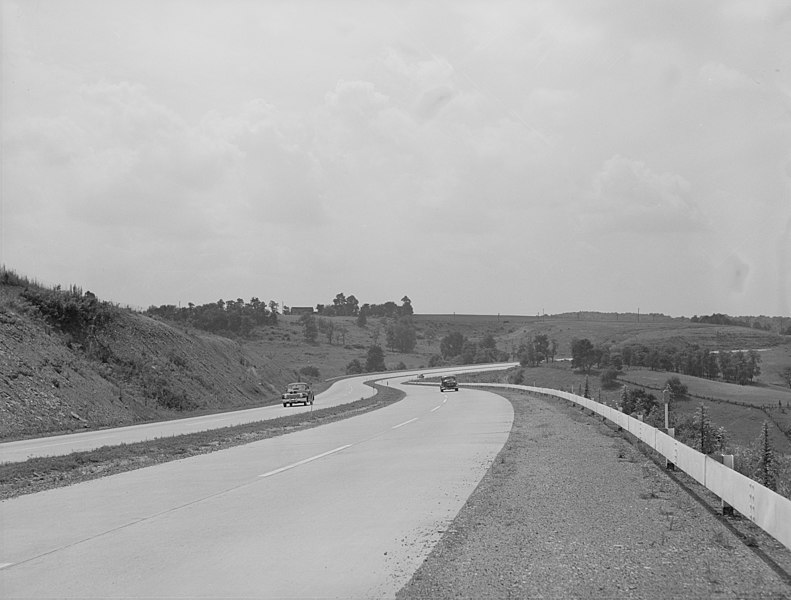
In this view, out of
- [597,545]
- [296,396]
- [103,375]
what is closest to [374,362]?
[296,396]

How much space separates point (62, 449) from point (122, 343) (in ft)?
82.8

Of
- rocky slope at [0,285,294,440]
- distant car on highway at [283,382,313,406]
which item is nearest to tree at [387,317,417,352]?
rocky slope at [0,285,294,440]

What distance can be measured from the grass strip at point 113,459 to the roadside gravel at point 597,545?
26.3 ft

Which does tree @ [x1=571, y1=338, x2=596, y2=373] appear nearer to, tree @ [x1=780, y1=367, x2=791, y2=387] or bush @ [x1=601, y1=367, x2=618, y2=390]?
bush @ [x1=601, y1=367, x2=618, y2=390]

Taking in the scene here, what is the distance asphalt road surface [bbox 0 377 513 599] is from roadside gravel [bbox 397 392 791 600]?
54 cm

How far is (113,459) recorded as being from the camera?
1842 centimetres

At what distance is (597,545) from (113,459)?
1319cm

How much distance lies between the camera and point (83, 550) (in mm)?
8641

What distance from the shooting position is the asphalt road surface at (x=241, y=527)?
7277 mm

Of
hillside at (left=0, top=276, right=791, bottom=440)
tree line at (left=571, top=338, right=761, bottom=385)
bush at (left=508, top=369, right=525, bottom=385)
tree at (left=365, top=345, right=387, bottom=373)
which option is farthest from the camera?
tree at (left=365, top=345, right=387, bottom=373)

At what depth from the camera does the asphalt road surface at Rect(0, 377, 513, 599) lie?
287 inches

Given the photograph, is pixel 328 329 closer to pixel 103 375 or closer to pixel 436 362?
pixel 436 362

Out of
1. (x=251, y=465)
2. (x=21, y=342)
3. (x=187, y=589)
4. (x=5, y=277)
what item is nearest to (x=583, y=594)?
(x=187, y=589)

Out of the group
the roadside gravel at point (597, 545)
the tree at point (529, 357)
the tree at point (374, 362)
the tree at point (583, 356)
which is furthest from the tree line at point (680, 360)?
the roadside gravel at point (597, 545)
